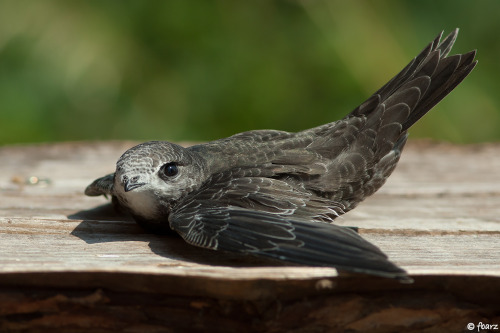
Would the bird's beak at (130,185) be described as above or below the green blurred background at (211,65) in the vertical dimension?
below

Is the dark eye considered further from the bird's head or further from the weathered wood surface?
the weathered wood surface

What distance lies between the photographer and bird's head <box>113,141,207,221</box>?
3.37 metres

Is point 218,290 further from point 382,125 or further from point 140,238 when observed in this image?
point 382,125

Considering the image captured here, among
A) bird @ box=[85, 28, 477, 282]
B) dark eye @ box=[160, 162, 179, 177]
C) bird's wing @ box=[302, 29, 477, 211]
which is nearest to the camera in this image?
bird @ box=[85, 28, 477, 282]

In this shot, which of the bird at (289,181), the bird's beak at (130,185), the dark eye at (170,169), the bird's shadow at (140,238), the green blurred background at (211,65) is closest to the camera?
the bird at (289,181)

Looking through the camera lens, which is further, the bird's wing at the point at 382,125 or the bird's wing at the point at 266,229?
the bird's wing at the point at 382,125

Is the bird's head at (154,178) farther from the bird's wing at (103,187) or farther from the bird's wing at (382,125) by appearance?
the bird's wing at (382,125)

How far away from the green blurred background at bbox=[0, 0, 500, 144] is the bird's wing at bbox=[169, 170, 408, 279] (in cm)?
330

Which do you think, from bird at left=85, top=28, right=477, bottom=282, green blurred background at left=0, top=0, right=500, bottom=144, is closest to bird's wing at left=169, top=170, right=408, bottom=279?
bird at left=85, top=28, right=477, bottom=282

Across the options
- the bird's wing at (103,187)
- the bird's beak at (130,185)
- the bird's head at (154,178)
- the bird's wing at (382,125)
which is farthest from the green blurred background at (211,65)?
the bird's beak at (130,185)

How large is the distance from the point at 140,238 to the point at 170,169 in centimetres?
38

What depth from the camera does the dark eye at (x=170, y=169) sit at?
11.6ft

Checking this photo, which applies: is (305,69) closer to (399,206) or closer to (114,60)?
(114,60)

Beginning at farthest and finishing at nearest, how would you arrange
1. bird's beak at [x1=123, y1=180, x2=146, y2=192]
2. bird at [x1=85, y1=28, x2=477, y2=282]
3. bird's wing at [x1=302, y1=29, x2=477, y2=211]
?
1. bird's wing at [x1=302, y1=29, x2=477, y2=211]
2. bird's beak at [x1=123, y1=180, x2=146, y2=192]
3. bird at [x1=85, y1=28, x2=477, y2=282]
